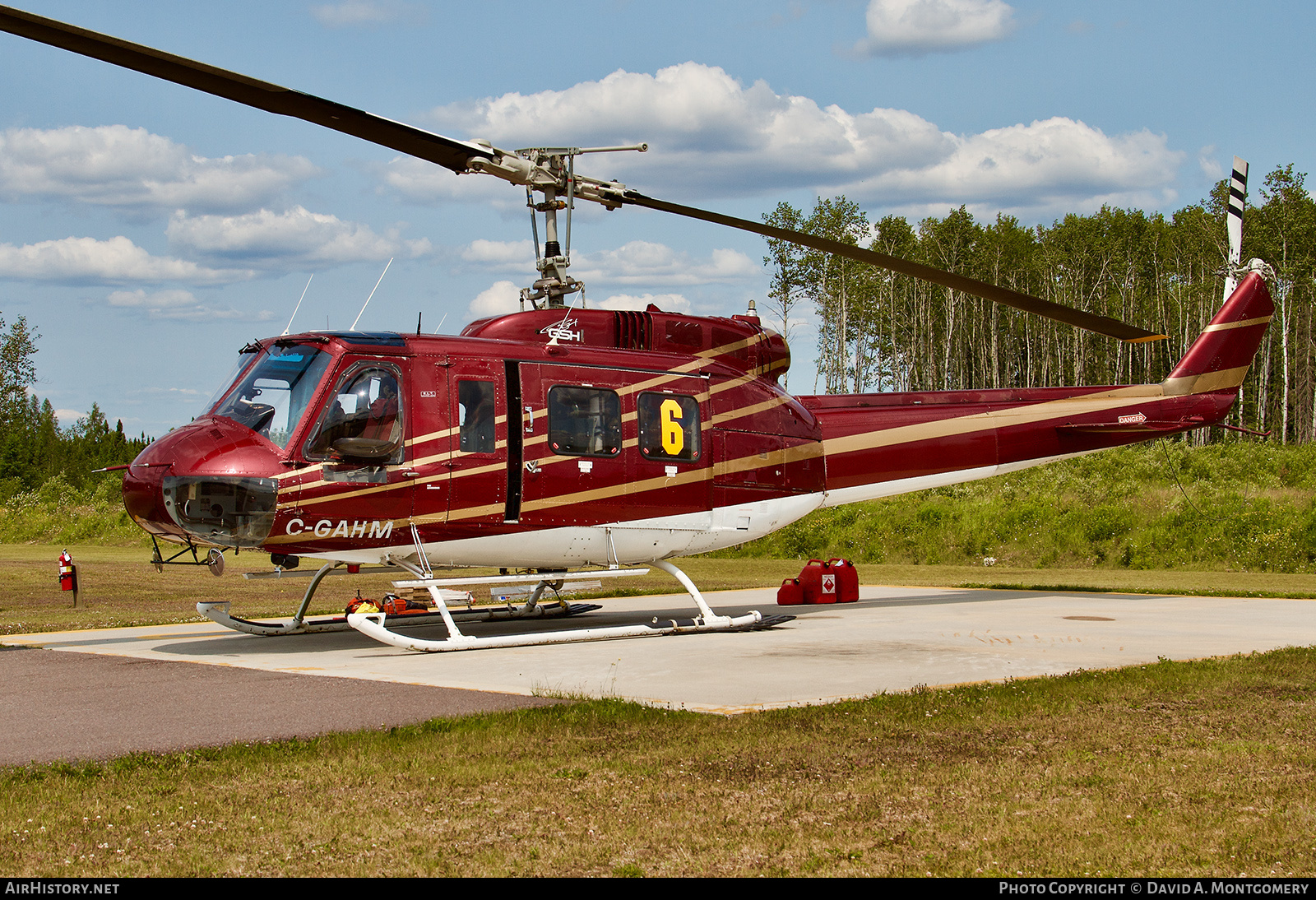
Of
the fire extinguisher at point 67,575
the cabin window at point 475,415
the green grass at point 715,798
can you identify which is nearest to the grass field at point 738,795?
the green grass at point 715,798

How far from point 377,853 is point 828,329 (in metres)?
63.8

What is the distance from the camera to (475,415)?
40.9 ft

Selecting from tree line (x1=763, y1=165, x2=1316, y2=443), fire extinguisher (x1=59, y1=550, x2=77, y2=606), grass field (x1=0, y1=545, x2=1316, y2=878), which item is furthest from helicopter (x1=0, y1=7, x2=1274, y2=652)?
tree line (x1=763, y1=165, x2=1316, y2=443)

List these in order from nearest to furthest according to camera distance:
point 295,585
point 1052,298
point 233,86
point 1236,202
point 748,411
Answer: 1. point 233,86
2. point 748,411
3. point 1236,202
4. point 295,585
5. point 1052,298

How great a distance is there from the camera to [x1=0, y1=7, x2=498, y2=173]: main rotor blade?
320 inches

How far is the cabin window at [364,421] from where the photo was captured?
38.1 feet

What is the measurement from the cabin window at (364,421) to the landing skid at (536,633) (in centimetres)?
144

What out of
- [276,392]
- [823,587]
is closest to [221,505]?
[276,392]

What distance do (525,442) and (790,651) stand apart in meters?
3.77

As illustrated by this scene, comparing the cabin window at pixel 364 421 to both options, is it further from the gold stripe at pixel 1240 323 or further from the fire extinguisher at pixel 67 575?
the gold stripe at pixel 1240 323

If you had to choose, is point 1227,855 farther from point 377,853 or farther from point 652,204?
point 652,204

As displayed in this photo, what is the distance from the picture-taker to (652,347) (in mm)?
14414

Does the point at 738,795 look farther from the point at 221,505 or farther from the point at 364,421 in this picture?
the point at 364,421

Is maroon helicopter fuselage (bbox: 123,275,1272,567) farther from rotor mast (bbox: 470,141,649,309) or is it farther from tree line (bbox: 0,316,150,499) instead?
tree line (bbox: 0,316,150,499)
